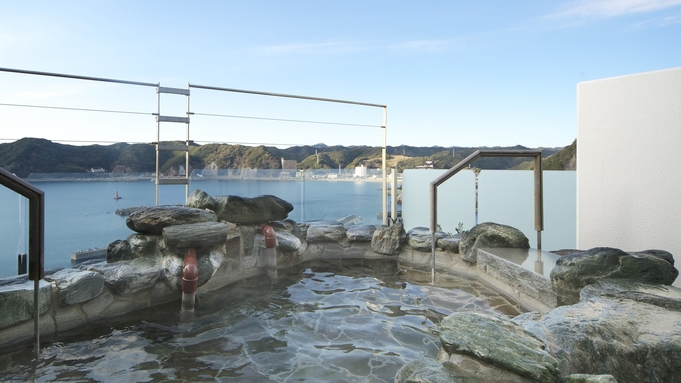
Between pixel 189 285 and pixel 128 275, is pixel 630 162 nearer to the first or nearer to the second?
pixel 189 285

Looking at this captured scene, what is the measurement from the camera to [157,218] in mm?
4133

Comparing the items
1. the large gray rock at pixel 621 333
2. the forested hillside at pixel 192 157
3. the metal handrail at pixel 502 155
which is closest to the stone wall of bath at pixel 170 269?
the metal handrail at pixel 502 155

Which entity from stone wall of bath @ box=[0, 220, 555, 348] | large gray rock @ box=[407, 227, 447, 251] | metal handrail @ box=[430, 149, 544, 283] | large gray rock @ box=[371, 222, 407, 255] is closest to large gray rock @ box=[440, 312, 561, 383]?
stone wall of bath @ box=[0, 220, 555, 348]

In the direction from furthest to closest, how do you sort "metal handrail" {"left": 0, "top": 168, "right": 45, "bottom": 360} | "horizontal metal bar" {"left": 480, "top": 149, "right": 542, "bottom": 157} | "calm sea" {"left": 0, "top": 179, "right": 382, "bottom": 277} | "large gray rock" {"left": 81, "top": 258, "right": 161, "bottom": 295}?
"horizontal metal bar" {"left": 480, "top": 149, "right": 542, "bottom": 157}, "calm sea" {"left": 0, "top": 179, "right": 382, "bottom": 277}, "large gray rock" {"left": 81, "top": 258, "right": 161, "bottom": 295}, "metal handrail" {"left": 0, "top": 168, "right": 45, "bottom": 360}

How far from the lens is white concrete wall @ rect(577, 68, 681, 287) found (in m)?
3.75

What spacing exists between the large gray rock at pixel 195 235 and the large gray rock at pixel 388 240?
2164 mm

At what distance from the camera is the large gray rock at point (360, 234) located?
225 inches

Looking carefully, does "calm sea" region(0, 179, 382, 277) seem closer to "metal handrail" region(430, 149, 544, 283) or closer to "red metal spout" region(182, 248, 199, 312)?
"red metal spout" region(182, 248, 199, 312)

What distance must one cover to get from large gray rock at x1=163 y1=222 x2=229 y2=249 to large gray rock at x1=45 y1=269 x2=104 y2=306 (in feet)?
2.21

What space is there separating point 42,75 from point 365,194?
4.53 m

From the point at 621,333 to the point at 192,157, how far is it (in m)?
Result: 4.67

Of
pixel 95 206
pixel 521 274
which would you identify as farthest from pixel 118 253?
pixel 521 274

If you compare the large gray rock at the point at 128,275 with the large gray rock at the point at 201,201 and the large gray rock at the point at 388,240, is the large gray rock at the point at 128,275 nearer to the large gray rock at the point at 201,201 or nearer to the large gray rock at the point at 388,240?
the large gray rock at the point at 201,201

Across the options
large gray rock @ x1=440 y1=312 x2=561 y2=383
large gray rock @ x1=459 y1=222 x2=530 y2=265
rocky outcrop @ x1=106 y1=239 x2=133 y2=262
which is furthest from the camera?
large gray rock @ x1=459 y1=222 x2=530 y2=265
